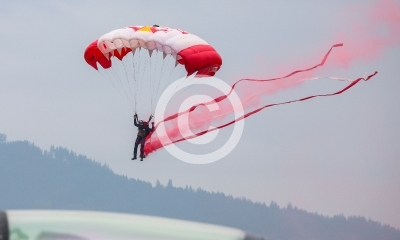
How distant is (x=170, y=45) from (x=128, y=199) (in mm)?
10716

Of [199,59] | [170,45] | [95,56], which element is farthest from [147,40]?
[95,56]

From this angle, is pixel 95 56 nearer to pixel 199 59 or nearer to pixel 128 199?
pixel 199 59

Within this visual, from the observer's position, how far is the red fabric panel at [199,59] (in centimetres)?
799

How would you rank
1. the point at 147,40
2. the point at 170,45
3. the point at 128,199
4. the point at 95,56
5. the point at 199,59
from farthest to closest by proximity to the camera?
the point at 128,199 < the point at 95,56 < the point at 147,40 < the point at 170,45 < the point at 199,59

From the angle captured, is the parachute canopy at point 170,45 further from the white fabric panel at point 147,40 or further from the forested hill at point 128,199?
the forested hill at point 128,199

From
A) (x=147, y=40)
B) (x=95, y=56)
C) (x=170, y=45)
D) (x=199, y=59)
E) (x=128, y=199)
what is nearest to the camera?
(x=199, y=59)

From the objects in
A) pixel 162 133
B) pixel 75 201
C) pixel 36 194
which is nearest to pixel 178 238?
pixel 162 133

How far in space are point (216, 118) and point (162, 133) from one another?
1.36m

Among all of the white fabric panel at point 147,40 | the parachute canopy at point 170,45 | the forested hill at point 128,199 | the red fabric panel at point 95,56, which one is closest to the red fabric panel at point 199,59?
the parachute canopy at point 170,45

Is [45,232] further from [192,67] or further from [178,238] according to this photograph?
[192,67]

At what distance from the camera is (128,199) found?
725 inches

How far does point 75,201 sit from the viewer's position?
17.2 metres

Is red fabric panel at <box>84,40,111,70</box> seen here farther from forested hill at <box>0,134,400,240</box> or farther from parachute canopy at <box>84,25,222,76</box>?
forested hill at <box>0,134,400,240</box>

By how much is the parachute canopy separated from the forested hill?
6688 millimetres
